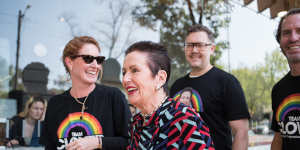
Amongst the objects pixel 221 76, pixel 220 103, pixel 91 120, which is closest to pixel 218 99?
pixel 220 103

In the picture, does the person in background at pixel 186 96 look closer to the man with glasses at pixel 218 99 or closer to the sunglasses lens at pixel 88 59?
the man with glasses at pixel 218 99

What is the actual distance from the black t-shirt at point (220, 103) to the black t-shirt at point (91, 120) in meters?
0.68

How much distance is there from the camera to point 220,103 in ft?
7.72

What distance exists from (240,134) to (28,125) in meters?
3.58

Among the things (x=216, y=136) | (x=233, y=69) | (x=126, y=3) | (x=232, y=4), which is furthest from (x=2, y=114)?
(x=232, y=4)

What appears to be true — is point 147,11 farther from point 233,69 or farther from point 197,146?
point 197,146

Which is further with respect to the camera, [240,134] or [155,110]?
[240,134]

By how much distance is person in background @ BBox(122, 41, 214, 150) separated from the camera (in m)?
1.15

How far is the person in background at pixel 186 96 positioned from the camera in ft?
8.00

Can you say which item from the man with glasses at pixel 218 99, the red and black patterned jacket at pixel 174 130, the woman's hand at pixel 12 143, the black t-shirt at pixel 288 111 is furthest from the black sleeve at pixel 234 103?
the woman's hand at pixel 12 143

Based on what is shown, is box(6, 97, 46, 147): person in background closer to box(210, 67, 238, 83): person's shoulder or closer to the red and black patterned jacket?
box(210, 67, 238, 83): person's shoulder

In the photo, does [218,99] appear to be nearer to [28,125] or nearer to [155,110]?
[155,110]

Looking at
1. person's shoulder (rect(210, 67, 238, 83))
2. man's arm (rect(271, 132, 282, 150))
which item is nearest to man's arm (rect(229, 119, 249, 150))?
man's arm (rect(271, 132, 282, 150))

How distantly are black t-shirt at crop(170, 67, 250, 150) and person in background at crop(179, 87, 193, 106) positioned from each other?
0.14 feet
